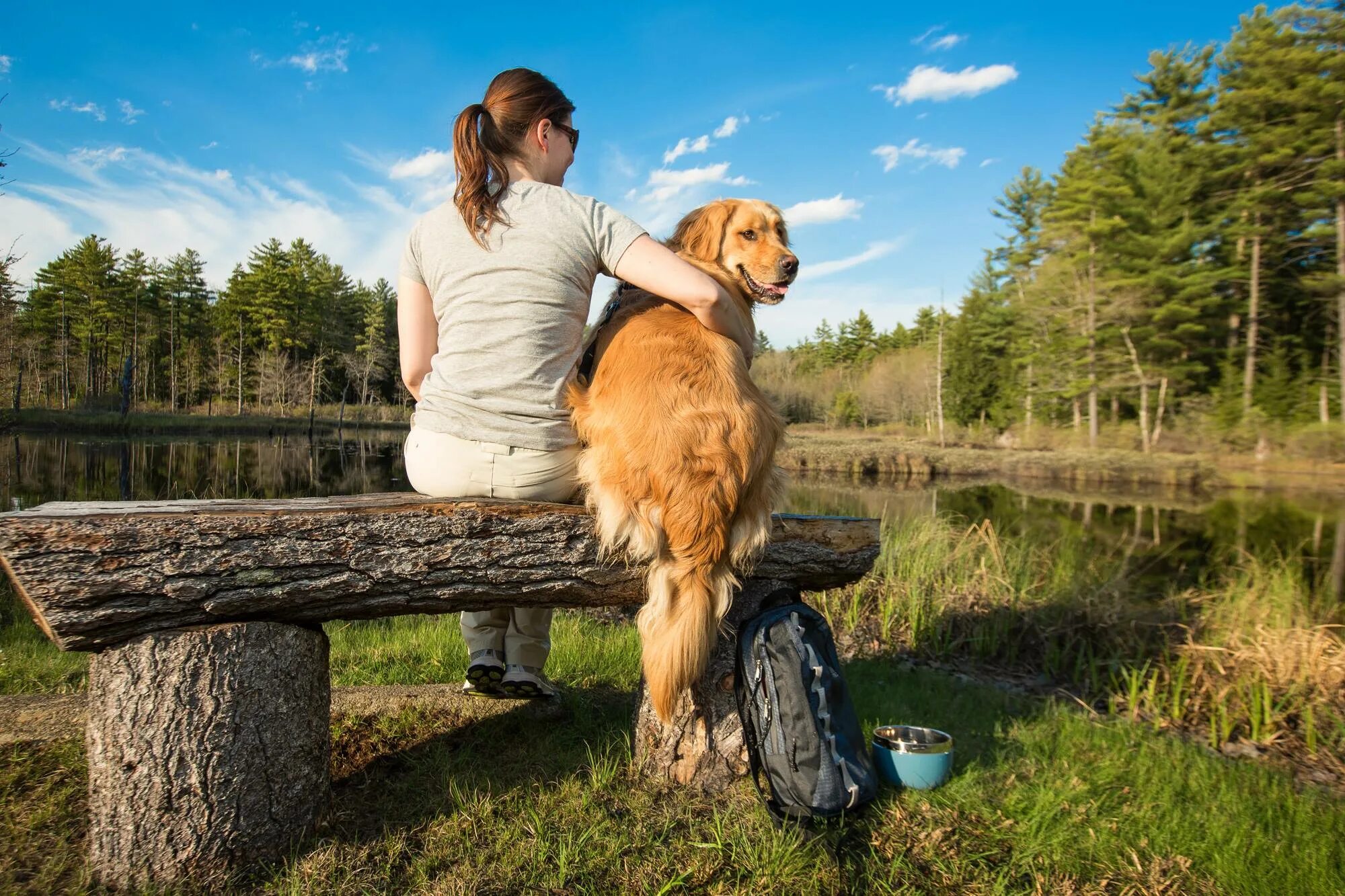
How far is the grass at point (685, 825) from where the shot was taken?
207 cm

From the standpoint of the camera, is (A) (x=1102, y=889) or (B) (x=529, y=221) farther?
(B) (x=529, y=221)

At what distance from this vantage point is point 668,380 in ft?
7.23

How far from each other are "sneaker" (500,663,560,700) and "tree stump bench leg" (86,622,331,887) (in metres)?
1.05

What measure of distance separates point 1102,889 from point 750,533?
1567 mm

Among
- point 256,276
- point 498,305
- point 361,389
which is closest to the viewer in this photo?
point 498,305

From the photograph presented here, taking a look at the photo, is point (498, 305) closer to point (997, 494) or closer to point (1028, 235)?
point (997, 494)

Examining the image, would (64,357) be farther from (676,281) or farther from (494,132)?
(676,281)

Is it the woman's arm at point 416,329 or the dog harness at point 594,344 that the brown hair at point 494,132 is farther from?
the dog harness at point 594,344

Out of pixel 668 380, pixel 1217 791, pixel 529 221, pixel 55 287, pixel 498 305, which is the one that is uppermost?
pixel 55 287

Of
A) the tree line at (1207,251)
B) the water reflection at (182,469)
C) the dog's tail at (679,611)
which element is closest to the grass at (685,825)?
the dog's tail at (679,611)

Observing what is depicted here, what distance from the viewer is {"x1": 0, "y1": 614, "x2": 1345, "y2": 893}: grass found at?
2.07 metres

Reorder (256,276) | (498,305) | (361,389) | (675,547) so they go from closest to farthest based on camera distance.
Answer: (675,547) < (498,305) < (256,276) < (361,389)

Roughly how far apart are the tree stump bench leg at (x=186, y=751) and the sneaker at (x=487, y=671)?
40.0 inches

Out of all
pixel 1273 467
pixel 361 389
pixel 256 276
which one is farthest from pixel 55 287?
pixel 1273 467
